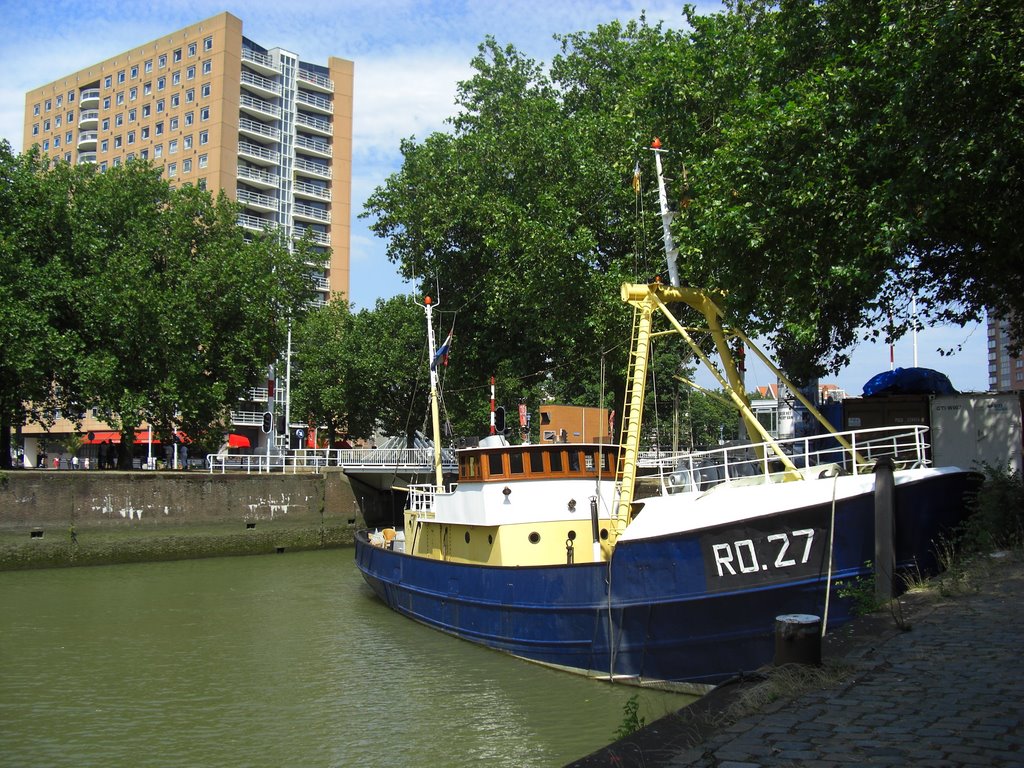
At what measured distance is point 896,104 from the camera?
46.7 ft

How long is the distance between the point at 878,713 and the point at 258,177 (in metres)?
67.3

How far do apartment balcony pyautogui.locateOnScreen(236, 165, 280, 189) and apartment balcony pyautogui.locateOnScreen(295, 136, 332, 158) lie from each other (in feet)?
11.6

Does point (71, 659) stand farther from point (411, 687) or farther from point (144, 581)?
point (144, 581)

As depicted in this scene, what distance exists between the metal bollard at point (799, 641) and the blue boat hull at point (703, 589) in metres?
4.25

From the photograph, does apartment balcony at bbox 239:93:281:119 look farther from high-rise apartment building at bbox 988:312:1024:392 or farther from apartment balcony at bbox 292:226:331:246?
high-rise apartment building at bbox 988:312:1024:392

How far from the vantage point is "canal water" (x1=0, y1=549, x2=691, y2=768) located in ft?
37.7

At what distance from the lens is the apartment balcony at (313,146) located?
233 ft

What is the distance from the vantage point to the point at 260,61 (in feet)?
226

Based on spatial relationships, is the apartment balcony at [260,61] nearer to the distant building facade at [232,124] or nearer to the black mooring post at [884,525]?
the distant building facade at [232,124]

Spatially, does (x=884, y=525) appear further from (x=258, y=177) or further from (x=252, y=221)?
(x=258, y=177)

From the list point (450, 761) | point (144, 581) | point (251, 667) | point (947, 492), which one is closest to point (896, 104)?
point (947, 492)

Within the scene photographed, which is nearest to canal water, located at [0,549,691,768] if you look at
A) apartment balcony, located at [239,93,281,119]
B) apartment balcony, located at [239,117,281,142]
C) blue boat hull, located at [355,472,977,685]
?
blue boat hull, located at [355,472,977,685]

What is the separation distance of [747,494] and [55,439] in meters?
56.9

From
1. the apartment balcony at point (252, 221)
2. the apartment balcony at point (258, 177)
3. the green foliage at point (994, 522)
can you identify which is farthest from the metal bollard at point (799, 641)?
the apartment balcony at point (258, 177)
